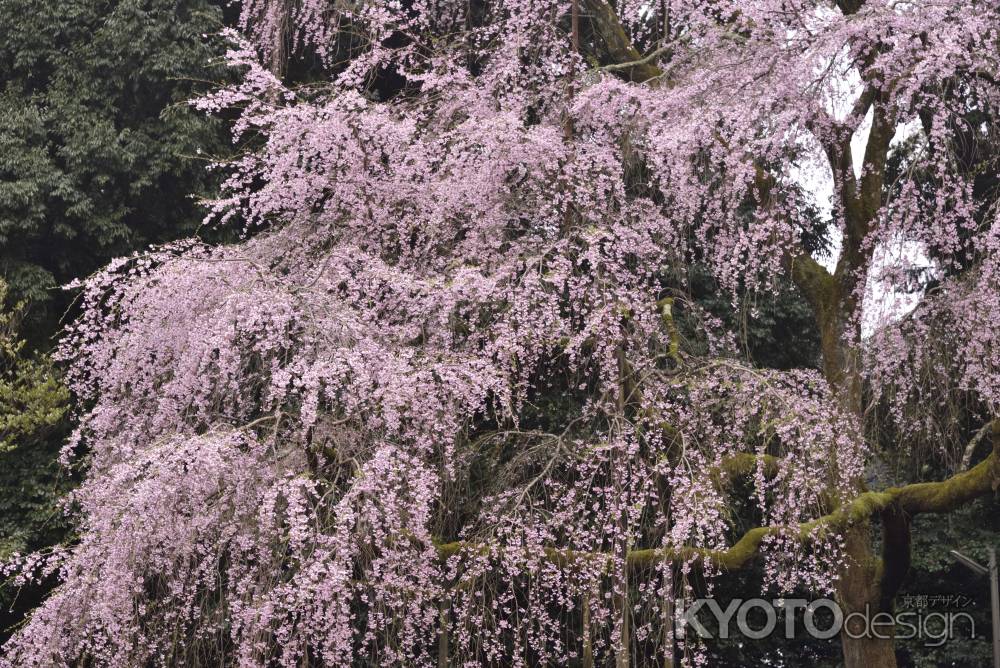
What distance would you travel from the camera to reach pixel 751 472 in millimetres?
6164

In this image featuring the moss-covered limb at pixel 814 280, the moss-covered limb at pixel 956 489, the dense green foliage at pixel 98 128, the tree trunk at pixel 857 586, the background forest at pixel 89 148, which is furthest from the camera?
the dense green foliage at pixel 98 128

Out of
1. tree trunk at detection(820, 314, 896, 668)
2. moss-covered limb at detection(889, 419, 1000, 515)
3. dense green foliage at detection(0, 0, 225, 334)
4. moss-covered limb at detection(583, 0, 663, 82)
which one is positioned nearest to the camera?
moss-covered limb at detection(889, 419, 1000, 515)

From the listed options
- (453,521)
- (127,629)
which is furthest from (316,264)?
(127,629)

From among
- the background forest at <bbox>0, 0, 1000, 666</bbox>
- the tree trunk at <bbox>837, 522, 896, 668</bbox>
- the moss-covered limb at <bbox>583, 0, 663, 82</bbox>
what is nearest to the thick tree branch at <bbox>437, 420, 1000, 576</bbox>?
the tree trunk at <bbox>837, 522, 896, 668</bbox>

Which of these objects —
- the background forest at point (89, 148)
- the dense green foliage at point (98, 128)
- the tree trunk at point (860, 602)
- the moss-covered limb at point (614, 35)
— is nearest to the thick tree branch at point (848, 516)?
the tree trunk at point (860, 602)

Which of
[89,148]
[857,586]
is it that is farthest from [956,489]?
[89,148]

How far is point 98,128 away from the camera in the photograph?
8.84 metres

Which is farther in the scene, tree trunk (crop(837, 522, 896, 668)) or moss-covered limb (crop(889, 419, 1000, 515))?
tree trunk (crop(837, 522, 896, 668))

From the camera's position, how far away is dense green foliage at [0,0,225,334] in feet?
28.7

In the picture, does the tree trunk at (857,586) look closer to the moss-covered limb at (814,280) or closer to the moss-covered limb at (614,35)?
the moss-covered limb at (814,280)

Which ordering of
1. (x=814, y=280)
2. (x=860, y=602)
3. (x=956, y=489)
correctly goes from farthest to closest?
(x=814, y=280) → (x=860, y=602) → (x=956, y=489)

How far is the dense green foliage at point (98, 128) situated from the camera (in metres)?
8.73

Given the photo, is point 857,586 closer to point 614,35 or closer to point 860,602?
point 860,602

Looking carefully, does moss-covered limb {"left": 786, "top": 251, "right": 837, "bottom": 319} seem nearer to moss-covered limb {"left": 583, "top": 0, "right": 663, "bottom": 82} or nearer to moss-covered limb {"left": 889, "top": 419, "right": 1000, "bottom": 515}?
moss-covered limb {"left": 889, "top": 419, "right": 1000, "bottom": 515}
